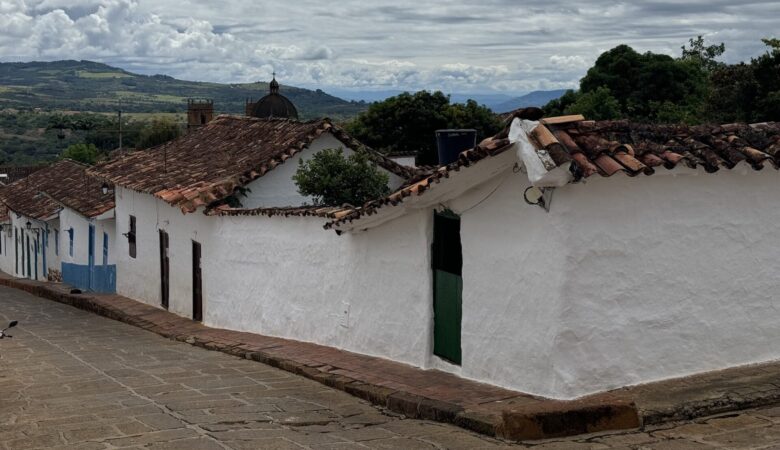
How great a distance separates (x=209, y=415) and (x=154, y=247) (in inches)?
472

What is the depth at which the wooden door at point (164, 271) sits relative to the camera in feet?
62.0

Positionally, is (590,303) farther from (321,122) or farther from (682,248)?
(321,122)

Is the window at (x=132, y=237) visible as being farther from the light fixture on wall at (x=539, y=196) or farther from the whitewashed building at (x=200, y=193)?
the light fixture on wall at (x=539, y=196)

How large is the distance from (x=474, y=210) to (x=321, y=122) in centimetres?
912

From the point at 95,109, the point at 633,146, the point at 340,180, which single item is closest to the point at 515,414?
the point at 633,146

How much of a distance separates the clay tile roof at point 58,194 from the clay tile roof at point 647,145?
18.9 metres

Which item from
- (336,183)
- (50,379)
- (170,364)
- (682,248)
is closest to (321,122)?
(336,183)

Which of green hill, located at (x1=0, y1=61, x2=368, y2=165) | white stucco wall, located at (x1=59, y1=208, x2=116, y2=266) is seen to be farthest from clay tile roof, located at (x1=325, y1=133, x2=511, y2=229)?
green hill, located at (x1=0, y1=61, x2=368, y2=165)

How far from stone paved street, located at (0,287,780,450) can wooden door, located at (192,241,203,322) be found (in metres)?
3.72

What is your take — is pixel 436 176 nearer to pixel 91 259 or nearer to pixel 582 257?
pixel 582 257

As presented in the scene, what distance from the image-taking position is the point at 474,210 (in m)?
8.36

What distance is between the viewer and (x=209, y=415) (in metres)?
8.28

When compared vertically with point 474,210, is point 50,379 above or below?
below

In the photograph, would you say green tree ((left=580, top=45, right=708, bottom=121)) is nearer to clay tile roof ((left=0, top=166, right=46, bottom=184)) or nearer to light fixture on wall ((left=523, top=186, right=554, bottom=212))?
light fixture on wall ((left=523, top=186, right=554, bottom=212))
